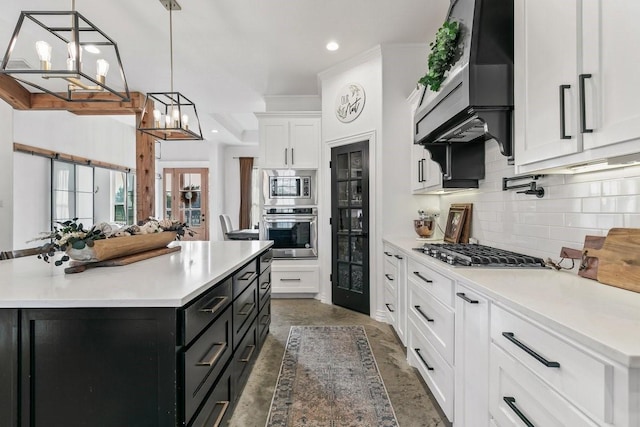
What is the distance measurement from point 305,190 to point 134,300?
11.0ft

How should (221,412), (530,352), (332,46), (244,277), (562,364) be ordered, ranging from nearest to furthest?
(562,364) < (530,352) < (221,412) < (244,277) < (332,46)

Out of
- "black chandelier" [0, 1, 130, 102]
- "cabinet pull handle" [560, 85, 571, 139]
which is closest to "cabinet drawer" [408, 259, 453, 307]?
"cabinet pull handle" [560, 85, 571, 139]

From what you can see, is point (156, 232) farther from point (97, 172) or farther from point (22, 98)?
point (97, 172)

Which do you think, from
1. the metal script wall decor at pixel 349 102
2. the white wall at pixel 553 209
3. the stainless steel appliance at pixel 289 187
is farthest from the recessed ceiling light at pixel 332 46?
the white wall at pixel 553 209

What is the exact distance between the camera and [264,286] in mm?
2818

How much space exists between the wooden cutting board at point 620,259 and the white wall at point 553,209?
0.07 meters

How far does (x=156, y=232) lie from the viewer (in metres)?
2.18

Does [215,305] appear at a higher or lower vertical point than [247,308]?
higher

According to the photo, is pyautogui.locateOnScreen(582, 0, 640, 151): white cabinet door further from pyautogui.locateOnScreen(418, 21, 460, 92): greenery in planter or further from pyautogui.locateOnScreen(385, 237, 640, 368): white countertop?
pyautogui.locateOnScreen(418, 21, 460, 92): greenery in planter

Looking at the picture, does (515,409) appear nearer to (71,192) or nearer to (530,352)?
(530,352)

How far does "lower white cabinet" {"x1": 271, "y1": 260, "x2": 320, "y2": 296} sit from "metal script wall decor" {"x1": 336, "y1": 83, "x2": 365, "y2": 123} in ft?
6.26

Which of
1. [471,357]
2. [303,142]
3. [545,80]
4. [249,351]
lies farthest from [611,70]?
[303,142]

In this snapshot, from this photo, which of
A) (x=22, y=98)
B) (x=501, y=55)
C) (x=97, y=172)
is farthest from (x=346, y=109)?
(x=97, y=172)

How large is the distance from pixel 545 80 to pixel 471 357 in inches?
47.7
